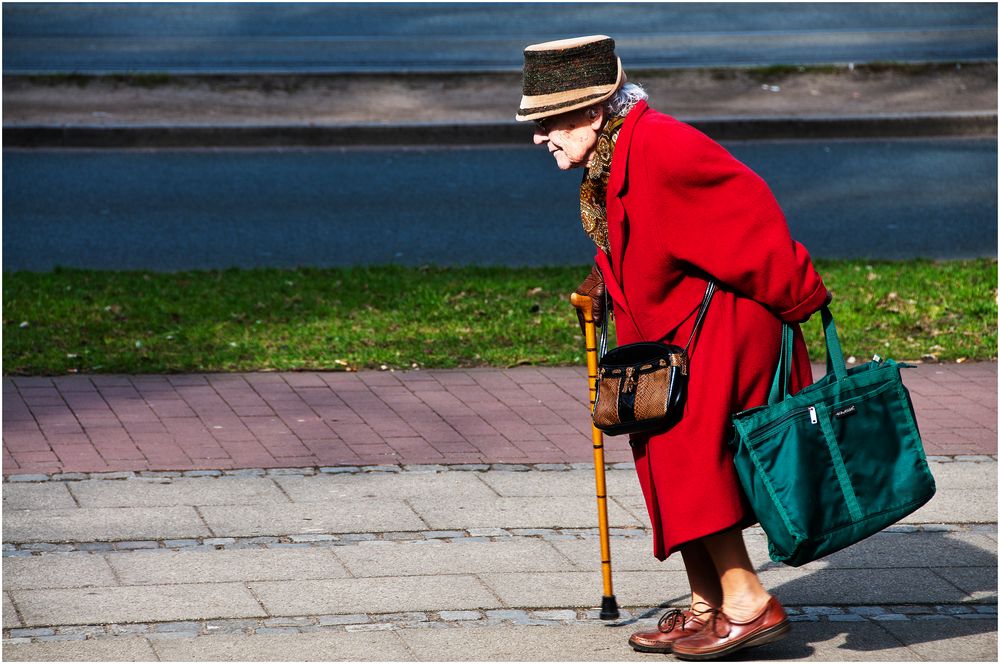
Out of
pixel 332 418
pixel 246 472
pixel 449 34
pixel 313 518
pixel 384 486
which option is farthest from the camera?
pixel 449 34

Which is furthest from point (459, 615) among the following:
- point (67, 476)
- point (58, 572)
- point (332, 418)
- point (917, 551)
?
point (332, 418)

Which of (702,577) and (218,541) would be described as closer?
(702,577)

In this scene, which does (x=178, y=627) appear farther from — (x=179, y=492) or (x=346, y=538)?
(x=179, y=492)

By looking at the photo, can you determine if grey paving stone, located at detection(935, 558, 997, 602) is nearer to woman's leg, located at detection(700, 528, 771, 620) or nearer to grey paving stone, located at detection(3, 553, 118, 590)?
woman's leg, located at detection(700, 528, 771, 620)

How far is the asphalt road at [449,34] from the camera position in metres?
20.8

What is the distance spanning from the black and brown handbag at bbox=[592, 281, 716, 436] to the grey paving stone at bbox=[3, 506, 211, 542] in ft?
6.48

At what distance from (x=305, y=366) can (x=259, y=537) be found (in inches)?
99.0

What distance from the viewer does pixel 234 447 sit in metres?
6.39

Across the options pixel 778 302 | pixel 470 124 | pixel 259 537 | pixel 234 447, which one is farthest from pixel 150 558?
pixel 470 124

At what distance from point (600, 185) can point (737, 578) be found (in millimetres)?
1216

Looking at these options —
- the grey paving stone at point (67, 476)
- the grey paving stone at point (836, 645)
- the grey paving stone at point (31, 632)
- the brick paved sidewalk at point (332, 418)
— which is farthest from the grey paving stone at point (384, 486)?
the grey paving stone at point (836, 645)

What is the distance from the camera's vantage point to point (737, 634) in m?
4.18

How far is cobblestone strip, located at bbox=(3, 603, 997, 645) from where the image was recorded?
4.42m

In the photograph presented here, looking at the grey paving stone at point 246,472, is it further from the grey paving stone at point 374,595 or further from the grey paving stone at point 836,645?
the grey paving stone at point 836,645
